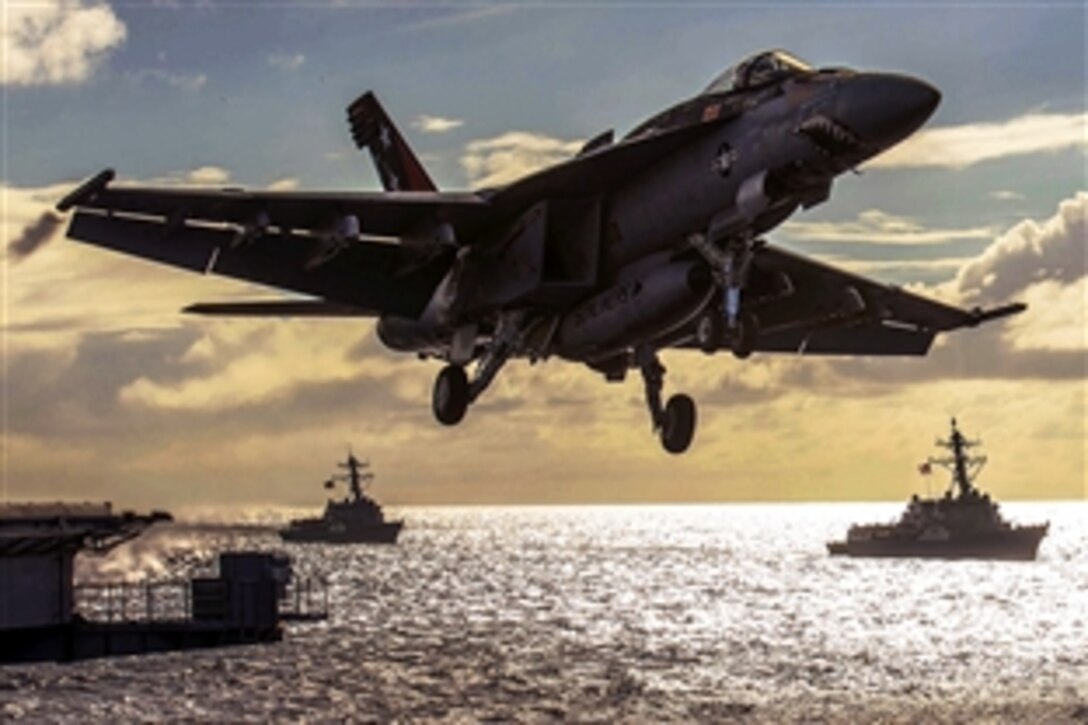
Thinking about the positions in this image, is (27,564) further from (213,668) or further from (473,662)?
(213,668)

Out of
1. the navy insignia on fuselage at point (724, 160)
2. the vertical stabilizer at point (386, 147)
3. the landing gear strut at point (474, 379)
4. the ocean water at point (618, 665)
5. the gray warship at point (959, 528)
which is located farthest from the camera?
the gray warship at point (959, 528)

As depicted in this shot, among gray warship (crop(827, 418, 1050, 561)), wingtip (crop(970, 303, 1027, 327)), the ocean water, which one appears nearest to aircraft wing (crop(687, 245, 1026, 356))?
wingtip (crop(970, 303, 1027, 327))

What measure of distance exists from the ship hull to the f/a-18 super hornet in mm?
143116

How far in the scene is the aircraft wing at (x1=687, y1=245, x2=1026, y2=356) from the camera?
1065 inches

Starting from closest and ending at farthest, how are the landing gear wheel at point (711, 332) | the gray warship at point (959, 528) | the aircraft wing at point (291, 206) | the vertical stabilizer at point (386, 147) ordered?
the landing gear wheel at point (711, 332) → the aircraft wing at point (291, 206) → the vertical stabilizer at point (386, 147) → the gray warship at point (959, 528)

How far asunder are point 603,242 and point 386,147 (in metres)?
13.6

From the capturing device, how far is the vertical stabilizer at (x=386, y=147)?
36000mm

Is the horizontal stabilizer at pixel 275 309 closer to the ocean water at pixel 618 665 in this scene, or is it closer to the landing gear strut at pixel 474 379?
the landing gear strut at pixel 474 379

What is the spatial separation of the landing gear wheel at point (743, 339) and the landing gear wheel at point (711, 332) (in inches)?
10.5

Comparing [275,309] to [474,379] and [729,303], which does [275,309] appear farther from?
[729,303]

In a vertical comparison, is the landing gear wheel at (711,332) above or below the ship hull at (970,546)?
above

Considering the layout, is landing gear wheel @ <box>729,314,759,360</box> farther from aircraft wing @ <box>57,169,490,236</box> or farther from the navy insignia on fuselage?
aircraft wing @ <box>57,169,490,236</box>

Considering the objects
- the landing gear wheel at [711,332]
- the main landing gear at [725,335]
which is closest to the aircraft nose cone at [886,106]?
the main landing gear at [725,335]

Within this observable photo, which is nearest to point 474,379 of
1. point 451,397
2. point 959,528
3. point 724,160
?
point 451,397
